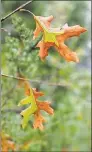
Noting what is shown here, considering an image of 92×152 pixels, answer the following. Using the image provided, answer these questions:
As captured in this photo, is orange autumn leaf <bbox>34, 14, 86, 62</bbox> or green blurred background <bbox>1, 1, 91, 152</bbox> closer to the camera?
orange autumn leaf <bbox>34, 14, 86, 62</bbox>

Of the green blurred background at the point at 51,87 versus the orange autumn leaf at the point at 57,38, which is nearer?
the orange autumn leaf at the point at 57,38

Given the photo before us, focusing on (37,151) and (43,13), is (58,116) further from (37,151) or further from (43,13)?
(43,13)

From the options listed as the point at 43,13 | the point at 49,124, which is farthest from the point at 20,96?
the point at 43,13

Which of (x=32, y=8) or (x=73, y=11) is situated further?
(x=73, y=11)

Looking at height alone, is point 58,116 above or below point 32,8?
below

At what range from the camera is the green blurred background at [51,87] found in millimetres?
1906

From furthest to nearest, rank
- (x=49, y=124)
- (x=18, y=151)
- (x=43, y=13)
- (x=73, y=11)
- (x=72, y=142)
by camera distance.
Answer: (x=73, y=11)
(x=43, y=13)
(x=72, y=142)
(x=49, y=124)
(x=18, y=151)

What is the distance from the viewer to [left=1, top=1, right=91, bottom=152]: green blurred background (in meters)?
1.91

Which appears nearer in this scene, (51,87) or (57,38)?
(57,38)

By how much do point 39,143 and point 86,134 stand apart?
1.24 meters

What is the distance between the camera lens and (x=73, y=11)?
4.84 m

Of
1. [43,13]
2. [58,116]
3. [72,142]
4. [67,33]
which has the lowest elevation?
[72,142]

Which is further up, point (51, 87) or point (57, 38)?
point (57, 38)

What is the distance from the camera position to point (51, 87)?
11.3ft
